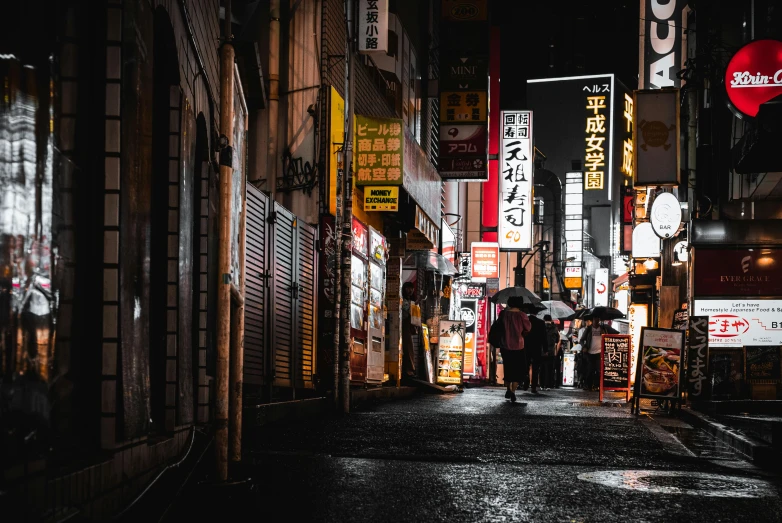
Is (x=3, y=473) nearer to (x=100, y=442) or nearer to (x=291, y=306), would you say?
(x=100, y=442)

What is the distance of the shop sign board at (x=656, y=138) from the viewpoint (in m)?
21.5

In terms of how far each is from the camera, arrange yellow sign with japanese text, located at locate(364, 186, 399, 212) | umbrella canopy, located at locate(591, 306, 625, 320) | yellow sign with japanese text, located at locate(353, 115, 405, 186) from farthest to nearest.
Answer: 1. umbrella canopy, located at locate(591, 306, 625, 320)
2. yellow sign with japanese text, located at locate(364, 186, 399, 212)
3. yellow sign with japanese text, located at locate(353, 115, 405, 186)

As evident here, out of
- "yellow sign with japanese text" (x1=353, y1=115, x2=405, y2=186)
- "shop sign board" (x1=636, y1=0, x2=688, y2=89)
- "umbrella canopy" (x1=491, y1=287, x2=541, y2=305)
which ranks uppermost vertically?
"shop sign board" (x1=636, y1=0, x2=688, y2=89)

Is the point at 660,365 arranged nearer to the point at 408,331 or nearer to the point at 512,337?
the point at 512,337

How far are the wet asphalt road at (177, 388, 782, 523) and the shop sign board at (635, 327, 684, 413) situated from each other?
7.91 ft

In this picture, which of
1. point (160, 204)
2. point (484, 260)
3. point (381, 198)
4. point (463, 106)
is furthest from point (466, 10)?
point (160, 204)

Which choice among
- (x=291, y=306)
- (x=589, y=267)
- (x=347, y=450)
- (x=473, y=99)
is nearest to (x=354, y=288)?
(x=291, y=306)

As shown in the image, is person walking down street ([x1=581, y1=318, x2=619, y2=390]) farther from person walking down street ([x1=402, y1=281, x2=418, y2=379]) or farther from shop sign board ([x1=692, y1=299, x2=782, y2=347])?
person walking down street ([x1=402, y1=281, x2=418, y2=379])

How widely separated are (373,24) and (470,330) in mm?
19370

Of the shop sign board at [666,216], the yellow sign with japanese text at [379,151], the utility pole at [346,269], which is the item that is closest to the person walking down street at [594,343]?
the shop sign board at [666,216]

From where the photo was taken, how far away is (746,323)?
1923cm

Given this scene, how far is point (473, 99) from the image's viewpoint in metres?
25.6

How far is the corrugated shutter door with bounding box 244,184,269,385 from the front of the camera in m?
11.3

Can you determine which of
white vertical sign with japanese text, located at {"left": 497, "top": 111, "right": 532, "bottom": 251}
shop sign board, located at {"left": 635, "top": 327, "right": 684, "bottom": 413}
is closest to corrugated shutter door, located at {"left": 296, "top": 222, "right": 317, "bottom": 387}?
shop sign board, located at {"left": 635, "top": 327, "right": 684, "bottom": 413}
